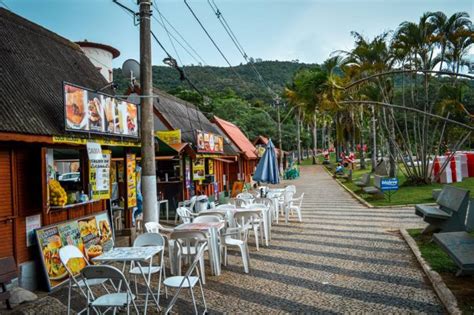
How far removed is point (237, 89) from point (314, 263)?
6204 cm

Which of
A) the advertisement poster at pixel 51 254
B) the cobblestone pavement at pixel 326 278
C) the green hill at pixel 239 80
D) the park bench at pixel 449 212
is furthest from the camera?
the green hill at pixel 239 80

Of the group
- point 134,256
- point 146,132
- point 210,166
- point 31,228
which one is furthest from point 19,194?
point 210,166

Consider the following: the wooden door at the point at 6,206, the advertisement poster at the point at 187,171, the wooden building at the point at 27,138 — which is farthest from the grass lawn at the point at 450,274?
the advertisement poster at the point at 187,171

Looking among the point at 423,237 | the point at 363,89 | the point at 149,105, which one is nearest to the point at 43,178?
the point at 149,105

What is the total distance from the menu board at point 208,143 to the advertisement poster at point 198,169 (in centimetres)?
64

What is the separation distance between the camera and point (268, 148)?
1495cm

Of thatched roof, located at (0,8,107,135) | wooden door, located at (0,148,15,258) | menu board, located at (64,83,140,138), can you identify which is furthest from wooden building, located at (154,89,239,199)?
wooden door, located at (0,148,15,258)

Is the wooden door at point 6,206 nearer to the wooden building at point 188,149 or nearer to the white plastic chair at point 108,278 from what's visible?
the white plastic chair at point 108,278

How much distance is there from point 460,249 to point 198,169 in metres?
10.8

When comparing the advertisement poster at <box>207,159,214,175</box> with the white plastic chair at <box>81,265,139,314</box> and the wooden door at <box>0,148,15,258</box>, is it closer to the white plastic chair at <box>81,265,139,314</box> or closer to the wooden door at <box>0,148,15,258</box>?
the wooden door at <box>0,148,15,258</box>

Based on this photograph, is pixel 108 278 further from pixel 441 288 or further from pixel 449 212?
pixel 449 212

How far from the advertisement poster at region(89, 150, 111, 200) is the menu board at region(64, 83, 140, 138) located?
64 cm

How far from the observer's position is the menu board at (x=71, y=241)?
6.54 meters

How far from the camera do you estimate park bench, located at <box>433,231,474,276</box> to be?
5140 mm
